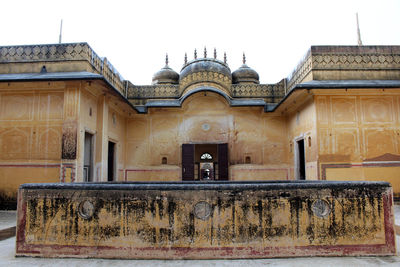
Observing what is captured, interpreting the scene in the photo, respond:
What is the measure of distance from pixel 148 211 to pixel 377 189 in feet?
10.3

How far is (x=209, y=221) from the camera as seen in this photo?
3898 millimetres

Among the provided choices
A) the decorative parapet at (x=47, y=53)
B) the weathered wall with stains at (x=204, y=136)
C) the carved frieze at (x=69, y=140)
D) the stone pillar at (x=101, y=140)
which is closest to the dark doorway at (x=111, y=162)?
the weathered wall with stains at (x=204, y=136)

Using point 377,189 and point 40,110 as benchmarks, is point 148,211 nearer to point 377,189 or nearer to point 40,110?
point 377,189

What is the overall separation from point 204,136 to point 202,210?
9.03m

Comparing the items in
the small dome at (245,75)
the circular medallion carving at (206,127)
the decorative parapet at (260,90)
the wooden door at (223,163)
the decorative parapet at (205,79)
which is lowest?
the wooden door at (223,163)

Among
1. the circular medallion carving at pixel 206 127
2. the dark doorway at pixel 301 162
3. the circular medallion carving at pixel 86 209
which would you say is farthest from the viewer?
the circular medallion carving at pixel 206 127

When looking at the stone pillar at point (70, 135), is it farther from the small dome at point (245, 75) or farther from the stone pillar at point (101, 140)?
the small dome at point (245, 75)

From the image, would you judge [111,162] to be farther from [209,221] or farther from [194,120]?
[209,221]

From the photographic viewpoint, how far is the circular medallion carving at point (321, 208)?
395 cm

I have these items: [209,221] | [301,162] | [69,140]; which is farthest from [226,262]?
[301,162]

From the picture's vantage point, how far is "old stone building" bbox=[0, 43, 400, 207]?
883cm

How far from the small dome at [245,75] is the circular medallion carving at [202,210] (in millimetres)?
12239

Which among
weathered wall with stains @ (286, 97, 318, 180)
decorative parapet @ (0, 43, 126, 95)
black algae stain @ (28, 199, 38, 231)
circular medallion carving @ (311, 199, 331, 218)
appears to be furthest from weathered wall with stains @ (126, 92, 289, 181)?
black algae stain @ (28, 199, 38, 231)

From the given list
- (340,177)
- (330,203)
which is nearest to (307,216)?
(330,203)
